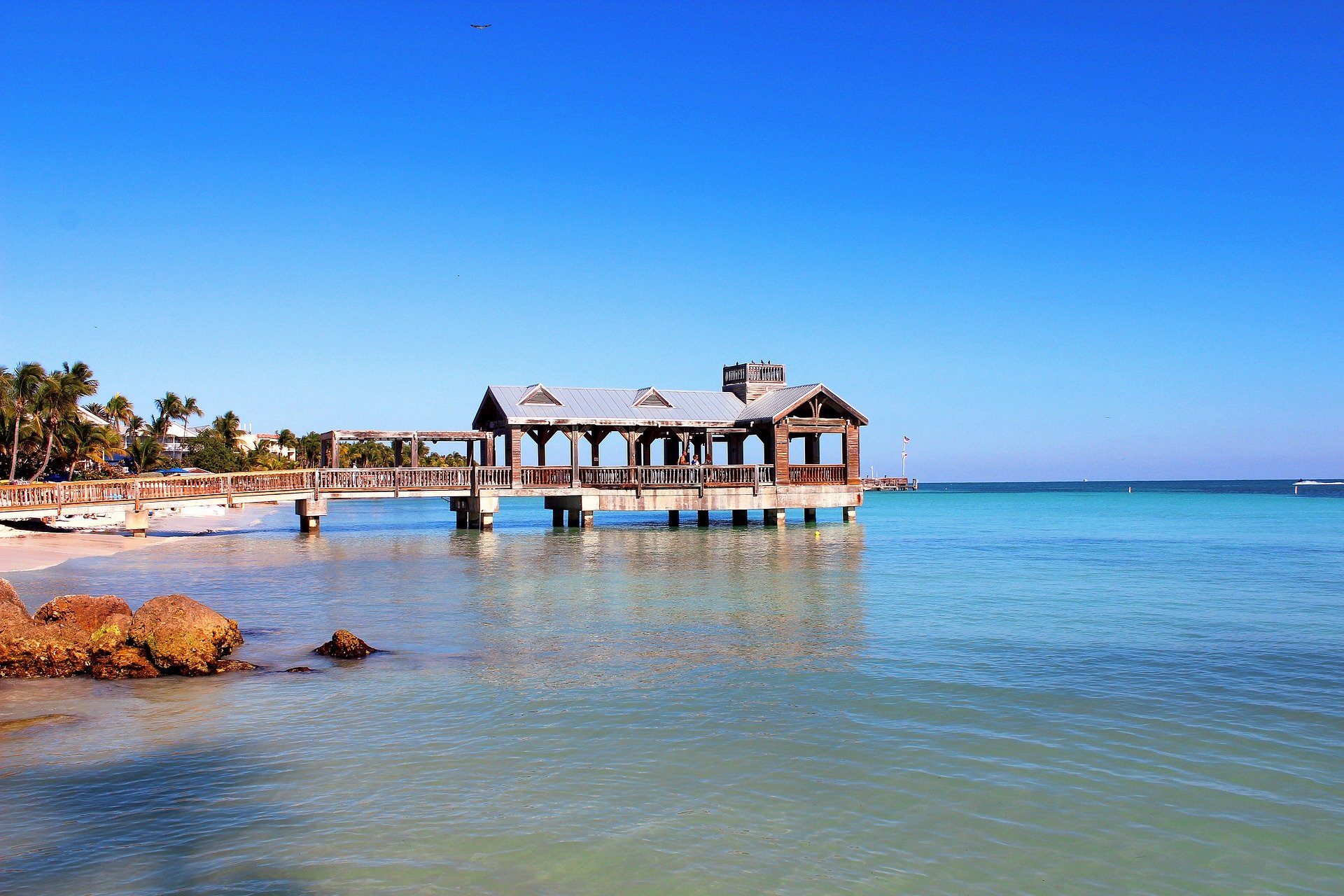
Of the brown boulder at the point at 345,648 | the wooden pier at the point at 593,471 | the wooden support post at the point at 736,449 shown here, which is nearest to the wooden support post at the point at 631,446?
the wooden pier at the point at 593,471

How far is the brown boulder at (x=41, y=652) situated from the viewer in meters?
11.5

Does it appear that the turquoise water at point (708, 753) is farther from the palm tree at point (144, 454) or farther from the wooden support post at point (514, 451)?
the palm tree at point (144, 454)

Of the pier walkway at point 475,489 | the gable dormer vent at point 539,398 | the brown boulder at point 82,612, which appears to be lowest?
the brown boulder at point 82,612

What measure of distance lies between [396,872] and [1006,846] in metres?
4.06

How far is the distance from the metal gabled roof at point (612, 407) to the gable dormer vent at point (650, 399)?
71mm

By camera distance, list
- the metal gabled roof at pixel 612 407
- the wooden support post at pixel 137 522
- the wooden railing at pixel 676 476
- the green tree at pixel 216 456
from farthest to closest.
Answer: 1. the green tree at pixel 216 456
2. the wooden railing at pixel 676 476
3. the metal gabled roof at pixel 612 407
4. the wooden support post at pixel 137 522

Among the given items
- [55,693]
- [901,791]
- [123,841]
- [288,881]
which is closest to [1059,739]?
[901,791]

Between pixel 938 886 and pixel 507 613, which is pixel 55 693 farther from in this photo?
pixel 938 886

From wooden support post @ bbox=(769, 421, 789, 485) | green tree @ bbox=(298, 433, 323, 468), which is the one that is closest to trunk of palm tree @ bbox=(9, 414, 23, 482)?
wooden support post @ bbox=(769, 421, 789, 485)

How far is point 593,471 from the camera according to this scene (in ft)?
129

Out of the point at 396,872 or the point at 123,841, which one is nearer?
the point at 396,872

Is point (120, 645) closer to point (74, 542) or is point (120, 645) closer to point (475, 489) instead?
point (74, 542)

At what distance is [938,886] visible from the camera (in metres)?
5.88

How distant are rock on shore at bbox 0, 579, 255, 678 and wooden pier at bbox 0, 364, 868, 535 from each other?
23.1 meters
